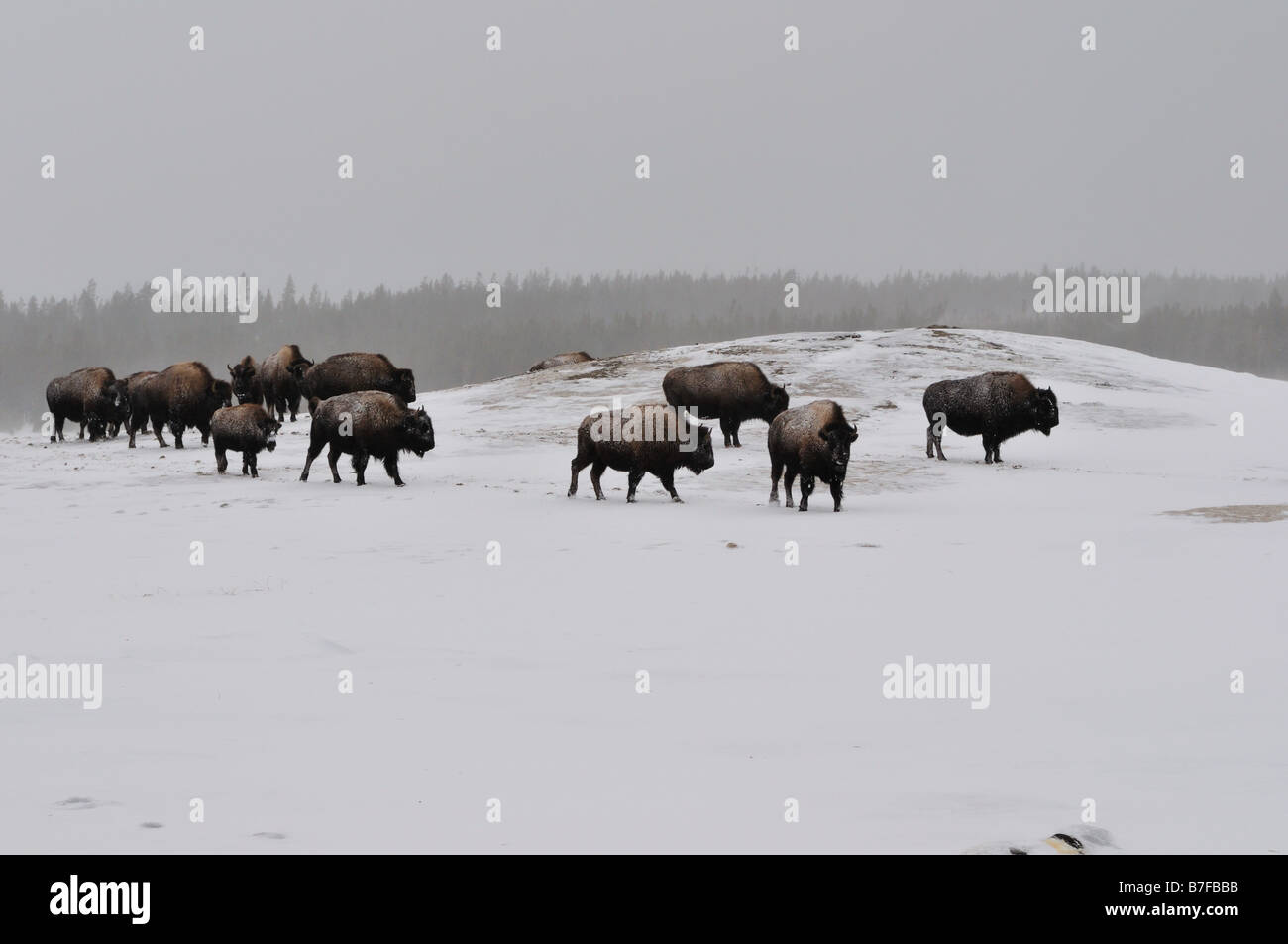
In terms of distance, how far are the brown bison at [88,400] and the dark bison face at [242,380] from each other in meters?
3.84

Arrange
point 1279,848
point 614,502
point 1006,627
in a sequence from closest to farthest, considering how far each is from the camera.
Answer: point 1279,848 < point 1006,627 < point 614,502

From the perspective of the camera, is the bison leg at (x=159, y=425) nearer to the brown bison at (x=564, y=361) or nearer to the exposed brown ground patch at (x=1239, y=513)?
the brown bison at (x=564, y=361)

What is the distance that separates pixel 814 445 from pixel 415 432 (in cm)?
739

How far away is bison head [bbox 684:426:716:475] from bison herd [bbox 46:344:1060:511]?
2 cm

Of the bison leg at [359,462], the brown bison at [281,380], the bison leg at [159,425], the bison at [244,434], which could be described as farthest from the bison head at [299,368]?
the bison leg at [359,462]

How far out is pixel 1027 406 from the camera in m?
25.1

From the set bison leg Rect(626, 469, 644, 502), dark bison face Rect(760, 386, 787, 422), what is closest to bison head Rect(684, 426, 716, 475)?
bison leg Rect(626, 469, 644, 502)

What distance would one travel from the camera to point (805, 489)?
18562mm

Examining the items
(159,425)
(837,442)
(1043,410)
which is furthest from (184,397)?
(1043,410)

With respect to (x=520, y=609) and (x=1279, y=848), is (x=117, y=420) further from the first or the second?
(x=1279, y=848)

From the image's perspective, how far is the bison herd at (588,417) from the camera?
62.0 feet

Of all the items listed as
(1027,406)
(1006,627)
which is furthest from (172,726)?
(1027,406)

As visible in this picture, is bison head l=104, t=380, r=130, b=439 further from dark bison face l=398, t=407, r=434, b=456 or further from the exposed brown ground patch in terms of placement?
the exposed brown ground patch

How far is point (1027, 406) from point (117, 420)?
75.5ft
